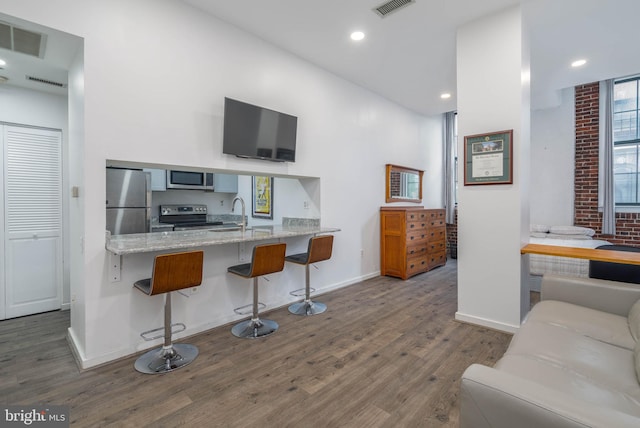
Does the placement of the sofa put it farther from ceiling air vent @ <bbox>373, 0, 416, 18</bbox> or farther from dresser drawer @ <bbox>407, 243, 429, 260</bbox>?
ceiling air vent @ <bbox>373, 0, 416, 18</bbox>

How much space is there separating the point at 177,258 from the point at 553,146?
6.74 m

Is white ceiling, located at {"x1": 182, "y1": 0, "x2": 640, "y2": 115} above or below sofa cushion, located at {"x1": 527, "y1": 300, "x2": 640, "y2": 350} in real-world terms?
above

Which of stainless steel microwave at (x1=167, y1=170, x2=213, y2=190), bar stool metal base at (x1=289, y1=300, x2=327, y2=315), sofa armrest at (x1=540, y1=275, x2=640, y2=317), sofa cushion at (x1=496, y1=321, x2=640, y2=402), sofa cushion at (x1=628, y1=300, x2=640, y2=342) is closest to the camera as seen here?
sofa cushion at (x1=496, y1=321, x2=640, y2=402)

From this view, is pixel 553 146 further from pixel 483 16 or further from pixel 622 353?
pixel 622 353

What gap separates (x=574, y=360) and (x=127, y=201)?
4570 millimetres

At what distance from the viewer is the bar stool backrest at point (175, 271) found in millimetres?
2207

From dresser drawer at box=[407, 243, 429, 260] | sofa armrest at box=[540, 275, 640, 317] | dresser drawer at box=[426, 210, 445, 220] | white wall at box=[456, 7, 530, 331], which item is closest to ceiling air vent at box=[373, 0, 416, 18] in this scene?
white wall at box=[456, 7, 530, 331]

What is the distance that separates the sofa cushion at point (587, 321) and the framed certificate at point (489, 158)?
4.06ft

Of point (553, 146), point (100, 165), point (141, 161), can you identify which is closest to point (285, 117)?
point (141, 161)

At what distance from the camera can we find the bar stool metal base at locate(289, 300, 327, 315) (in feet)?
11.4

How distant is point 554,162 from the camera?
5754mm

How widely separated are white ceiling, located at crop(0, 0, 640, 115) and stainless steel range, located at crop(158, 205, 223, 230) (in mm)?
2263

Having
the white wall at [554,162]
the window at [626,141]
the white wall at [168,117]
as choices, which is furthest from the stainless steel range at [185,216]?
the window at [626,141]

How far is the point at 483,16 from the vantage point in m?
3.09
